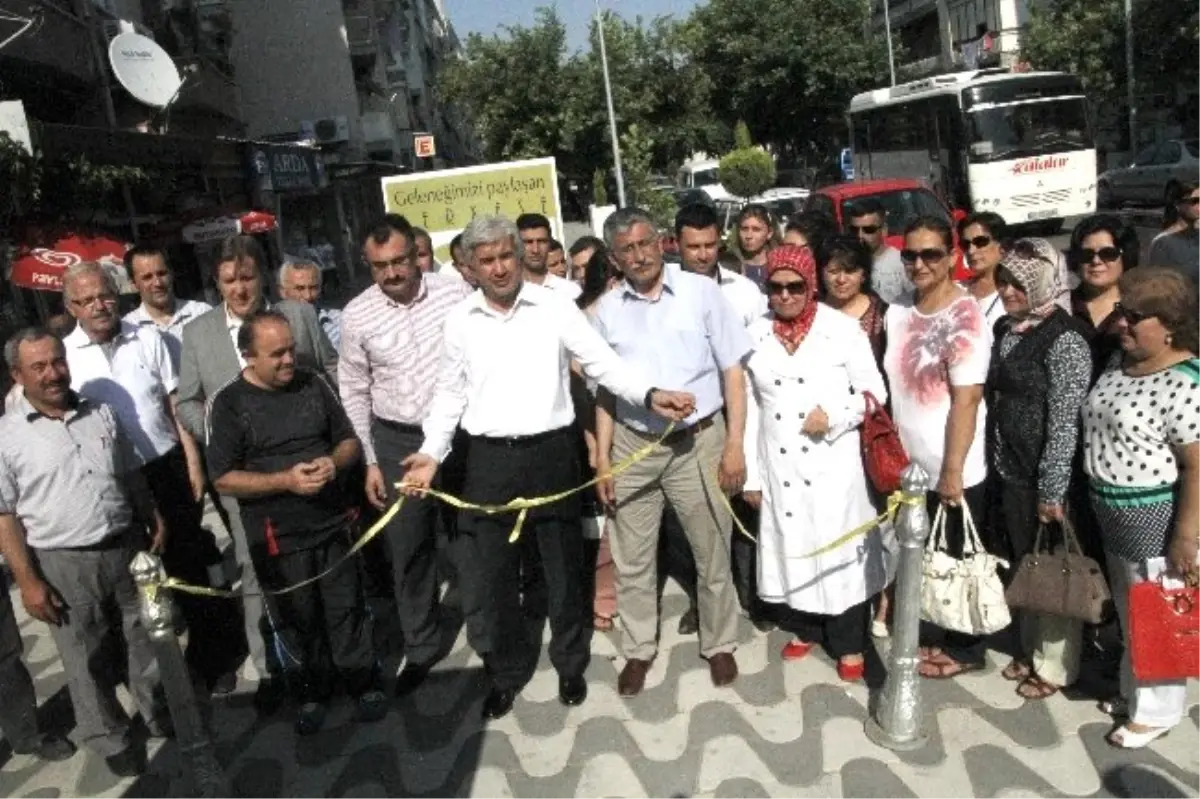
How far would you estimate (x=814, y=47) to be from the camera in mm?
36688

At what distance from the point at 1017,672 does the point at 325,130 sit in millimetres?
Answer: 28389

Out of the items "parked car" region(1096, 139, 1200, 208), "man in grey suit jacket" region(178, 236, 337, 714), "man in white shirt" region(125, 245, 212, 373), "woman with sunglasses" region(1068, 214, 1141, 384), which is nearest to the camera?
"woman with sunglasses" region(1068, 214, 1141, 384)

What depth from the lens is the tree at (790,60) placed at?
36.7 m

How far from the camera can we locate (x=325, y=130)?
95.1 ft

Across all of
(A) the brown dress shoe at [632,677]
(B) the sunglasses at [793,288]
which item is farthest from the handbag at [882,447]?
(A) the brown dress shoe at [632,677]

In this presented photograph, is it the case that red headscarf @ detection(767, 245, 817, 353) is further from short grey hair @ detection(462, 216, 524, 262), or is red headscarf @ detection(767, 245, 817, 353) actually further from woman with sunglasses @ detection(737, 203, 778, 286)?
woman with sunglasses @ detection(737, 203, 778, 286)

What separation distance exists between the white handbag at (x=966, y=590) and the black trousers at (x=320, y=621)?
237 cm

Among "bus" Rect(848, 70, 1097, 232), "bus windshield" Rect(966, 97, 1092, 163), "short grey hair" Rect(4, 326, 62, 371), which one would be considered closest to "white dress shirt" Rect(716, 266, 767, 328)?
"short grey hair" Rect(4, 326, 62, 371)

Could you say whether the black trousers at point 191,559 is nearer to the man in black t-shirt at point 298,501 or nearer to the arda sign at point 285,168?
the man in black t-shirt at point 298,501

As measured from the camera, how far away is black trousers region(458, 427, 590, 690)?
395cm

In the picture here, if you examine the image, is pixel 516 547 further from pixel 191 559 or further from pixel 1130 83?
pixel 1130 83

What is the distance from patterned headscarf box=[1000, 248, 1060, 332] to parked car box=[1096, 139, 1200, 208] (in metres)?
19.8

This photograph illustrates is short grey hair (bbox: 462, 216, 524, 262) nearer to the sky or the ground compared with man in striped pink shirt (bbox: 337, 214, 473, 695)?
nearer to the sky

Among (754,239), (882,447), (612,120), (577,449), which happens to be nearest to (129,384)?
(577,449)
